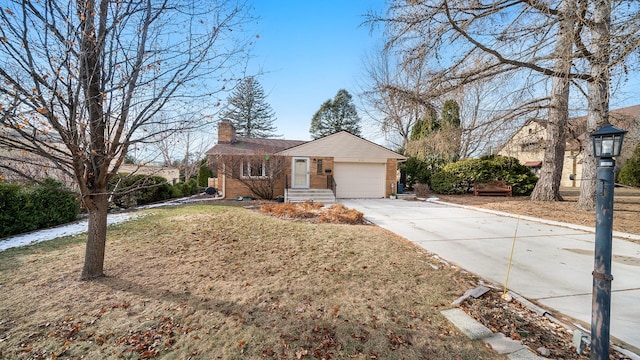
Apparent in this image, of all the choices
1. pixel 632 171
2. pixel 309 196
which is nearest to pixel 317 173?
pixel 309 196

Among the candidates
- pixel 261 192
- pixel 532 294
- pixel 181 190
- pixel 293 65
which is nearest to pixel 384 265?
pixel 532 294

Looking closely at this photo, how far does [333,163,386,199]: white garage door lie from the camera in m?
16.4

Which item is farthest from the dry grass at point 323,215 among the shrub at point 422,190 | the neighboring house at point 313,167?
the shrub at point 422,190

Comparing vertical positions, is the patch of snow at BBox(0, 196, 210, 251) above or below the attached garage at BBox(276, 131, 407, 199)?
below

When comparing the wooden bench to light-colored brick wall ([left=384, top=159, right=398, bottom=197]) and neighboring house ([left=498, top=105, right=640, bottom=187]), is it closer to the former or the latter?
neighboring house ([left=498, top=105, right=640, bottom=187])

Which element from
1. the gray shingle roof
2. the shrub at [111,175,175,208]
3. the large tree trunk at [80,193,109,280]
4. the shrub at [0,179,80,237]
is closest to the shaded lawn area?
the large tree trunk at [80,193,109,280]

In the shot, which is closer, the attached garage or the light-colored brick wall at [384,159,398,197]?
the attached garage

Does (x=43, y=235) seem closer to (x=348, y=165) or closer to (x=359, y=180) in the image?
(x=348, y=165)

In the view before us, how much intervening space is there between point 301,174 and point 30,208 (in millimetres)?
11054

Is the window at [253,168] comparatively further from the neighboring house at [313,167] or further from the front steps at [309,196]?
the front steps at [309,196]

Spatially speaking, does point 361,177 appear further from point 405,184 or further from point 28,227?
point 28,227

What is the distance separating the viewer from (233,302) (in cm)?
314

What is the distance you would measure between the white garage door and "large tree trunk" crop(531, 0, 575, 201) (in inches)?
303

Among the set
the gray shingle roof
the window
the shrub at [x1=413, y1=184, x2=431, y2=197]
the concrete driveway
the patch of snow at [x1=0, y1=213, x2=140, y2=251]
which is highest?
the gray shingle roof
